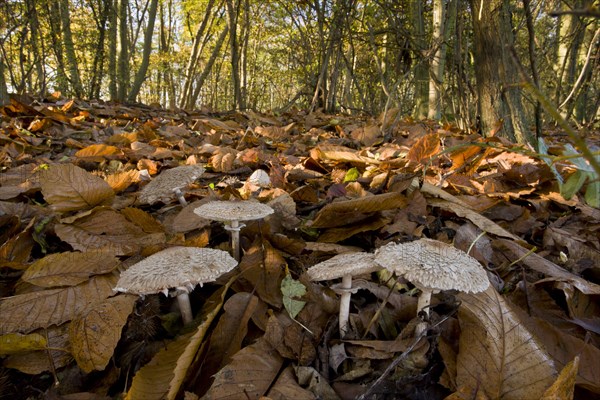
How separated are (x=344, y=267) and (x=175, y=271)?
1.76 feet

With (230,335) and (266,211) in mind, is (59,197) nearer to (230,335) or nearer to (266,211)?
(266,211)

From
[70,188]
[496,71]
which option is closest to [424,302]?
[70,188]

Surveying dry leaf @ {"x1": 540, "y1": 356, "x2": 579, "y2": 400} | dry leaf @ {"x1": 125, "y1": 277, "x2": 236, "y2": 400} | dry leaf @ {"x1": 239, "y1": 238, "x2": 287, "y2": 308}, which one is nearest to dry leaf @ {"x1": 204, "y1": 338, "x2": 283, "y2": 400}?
dry leaf @ {"x1": 125, "y1": 277, "x2": 236, "y2": 400}

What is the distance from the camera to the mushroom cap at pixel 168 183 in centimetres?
184

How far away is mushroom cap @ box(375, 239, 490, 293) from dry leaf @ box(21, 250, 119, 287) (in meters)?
1.04

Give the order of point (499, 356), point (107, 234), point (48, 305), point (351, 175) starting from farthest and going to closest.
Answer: point (351, 175)
point (107, 234)
point (48, 305)
point (499, 356)

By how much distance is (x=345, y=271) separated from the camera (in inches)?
44.3

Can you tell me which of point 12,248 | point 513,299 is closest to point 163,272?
point 12,248

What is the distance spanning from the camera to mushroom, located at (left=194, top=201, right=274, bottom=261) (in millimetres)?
1431

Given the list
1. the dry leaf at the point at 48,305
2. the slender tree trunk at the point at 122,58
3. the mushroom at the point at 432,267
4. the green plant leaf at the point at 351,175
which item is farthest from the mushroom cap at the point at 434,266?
the slender tree trunk at the point at 122,58

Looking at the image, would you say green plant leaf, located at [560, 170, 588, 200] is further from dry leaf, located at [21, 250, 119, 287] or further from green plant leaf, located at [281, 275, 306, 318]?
dry leaf, located at [21, 250, 119, 287]

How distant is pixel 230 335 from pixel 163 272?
0.98ft

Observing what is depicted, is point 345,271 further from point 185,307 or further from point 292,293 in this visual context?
point 185,307

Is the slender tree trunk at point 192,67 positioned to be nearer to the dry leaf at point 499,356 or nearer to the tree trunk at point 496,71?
the tree trunk at point 496,71
